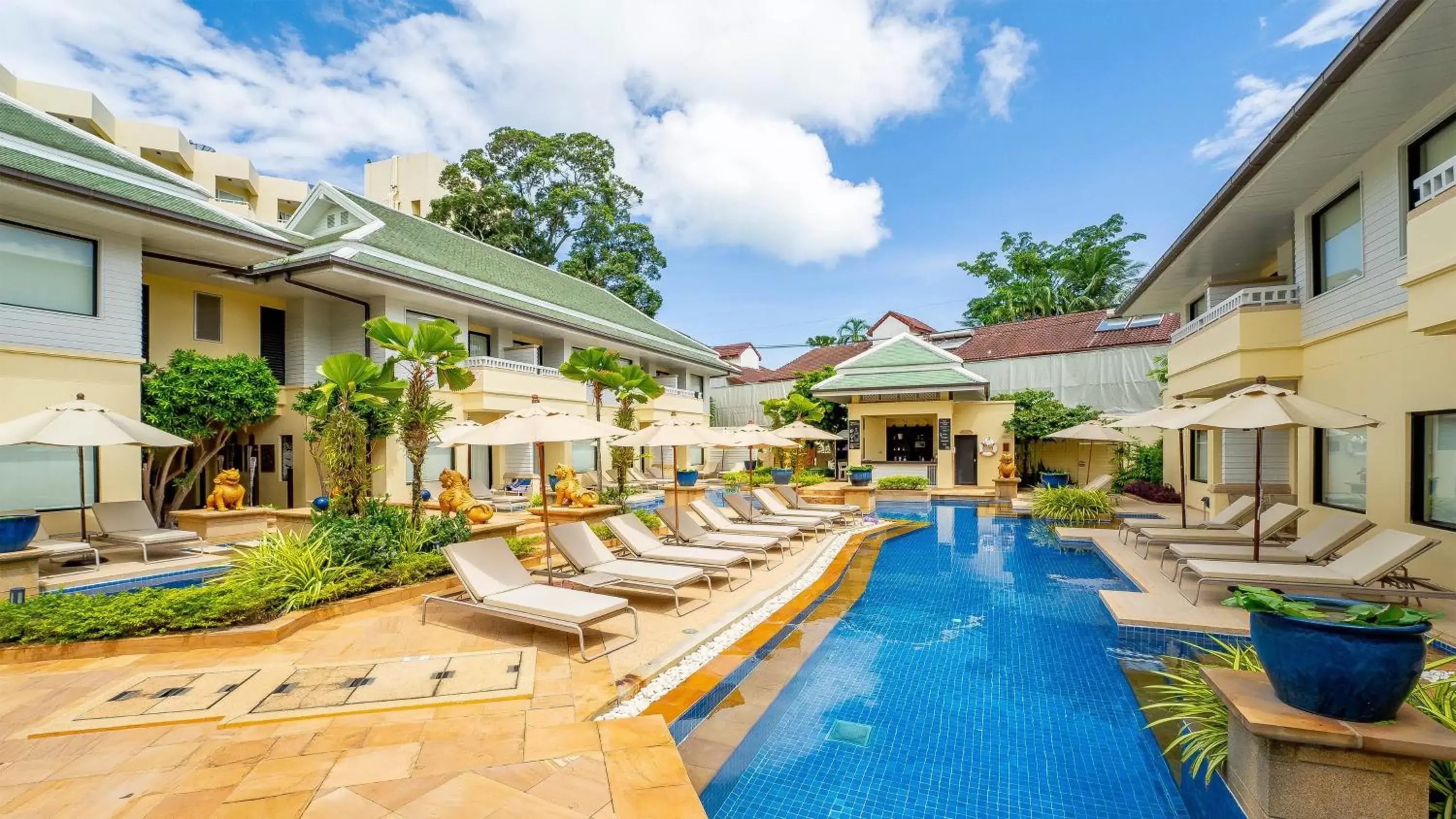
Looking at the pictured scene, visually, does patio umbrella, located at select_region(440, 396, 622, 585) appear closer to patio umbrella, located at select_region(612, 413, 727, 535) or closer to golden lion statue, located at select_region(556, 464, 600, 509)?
patio umbrella, located at select_region(612, 413, 727, 535)

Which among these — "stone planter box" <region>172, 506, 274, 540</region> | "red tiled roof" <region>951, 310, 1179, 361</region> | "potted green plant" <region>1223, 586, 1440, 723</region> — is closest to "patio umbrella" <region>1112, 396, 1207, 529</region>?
"potted green plant" <region>1223, 586, 1440, 723</region>

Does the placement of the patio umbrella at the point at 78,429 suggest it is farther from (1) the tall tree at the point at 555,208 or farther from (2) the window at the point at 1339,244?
(1) the tall tree at the point at 555,208

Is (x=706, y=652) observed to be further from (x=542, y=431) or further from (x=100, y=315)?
(x=100, y=315)

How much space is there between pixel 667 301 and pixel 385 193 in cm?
2143

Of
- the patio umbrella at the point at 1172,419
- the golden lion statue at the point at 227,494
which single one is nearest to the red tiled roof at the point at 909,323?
the patio umbrella at the point at 1172,419

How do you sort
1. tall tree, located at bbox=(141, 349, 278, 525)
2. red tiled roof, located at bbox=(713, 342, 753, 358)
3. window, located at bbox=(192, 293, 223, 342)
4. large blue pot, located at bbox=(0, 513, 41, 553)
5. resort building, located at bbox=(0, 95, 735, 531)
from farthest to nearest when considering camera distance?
1. red tiled roof, located at bbox=(713, 342, 753, 358)
2. window, located at bbox=(192, 293, 223, 342)
3. tall tree, located at bbox=(141, 349, 278, 525)
4. resort building, located at bbox=(0, 95, 735, 531)
5. large blue pot, located at bbox=(0, 513, 41, 553)

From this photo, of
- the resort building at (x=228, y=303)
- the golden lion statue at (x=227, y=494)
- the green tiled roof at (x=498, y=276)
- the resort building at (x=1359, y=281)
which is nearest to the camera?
the resort building at (x=1359, y=281)

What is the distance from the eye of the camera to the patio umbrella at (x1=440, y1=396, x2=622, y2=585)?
779cm

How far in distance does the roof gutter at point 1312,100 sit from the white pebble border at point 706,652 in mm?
8305

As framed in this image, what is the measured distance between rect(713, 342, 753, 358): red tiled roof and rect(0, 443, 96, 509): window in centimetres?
3889

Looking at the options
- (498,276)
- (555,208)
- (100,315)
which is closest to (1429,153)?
(100,315)

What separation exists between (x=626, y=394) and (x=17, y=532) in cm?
961

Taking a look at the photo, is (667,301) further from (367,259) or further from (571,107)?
(367,259)

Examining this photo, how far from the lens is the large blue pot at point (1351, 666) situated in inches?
114
